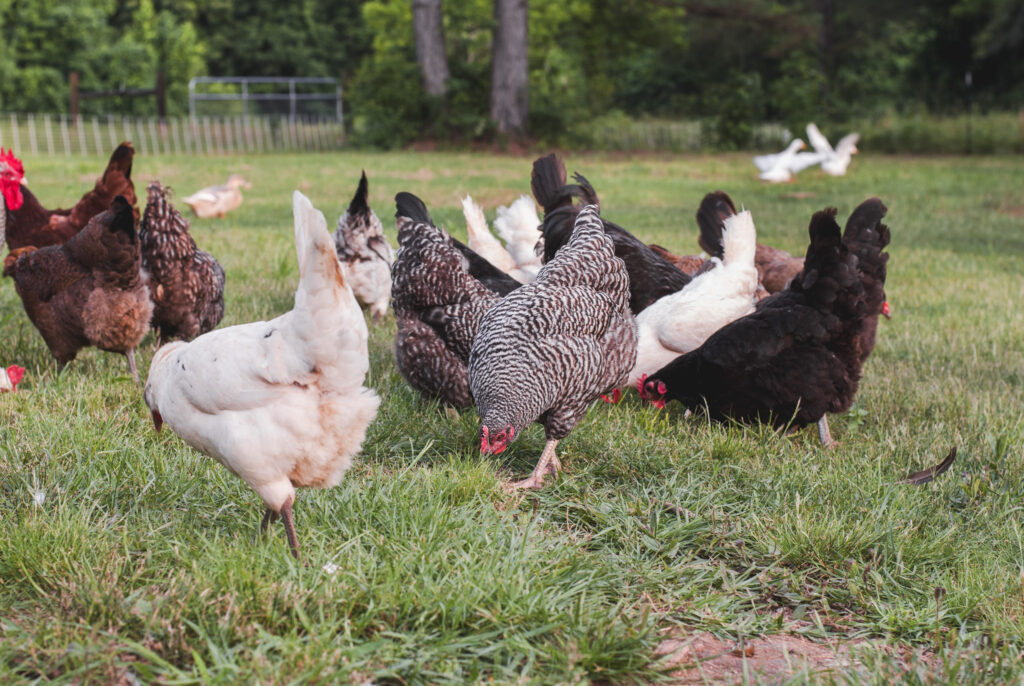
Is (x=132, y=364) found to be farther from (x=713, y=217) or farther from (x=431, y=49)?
(x=431, y=49)

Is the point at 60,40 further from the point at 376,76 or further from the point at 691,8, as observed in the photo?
the point at 691,8

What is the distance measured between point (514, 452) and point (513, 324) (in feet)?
2.20

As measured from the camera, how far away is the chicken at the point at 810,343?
4199mm

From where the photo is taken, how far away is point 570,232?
15.1ft

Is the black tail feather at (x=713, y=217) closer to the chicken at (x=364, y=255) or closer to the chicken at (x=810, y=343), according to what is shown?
the chicken at (x=810, y=343)

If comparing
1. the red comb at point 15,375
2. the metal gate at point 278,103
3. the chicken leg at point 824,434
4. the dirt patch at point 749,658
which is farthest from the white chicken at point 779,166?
the metal gate at point 278,103

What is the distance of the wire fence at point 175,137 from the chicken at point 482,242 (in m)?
19.3

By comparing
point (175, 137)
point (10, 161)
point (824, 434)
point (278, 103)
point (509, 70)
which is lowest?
point (824, 434)

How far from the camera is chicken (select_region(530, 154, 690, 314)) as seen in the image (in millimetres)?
4586

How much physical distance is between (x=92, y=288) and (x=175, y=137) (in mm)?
22119

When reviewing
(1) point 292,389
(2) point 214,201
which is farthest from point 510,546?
(2) point 214,201

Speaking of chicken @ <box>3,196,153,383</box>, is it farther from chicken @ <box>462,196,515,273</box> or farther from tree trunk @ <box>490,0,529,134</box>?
tree trunk @ <box>490,0,529,134</box>

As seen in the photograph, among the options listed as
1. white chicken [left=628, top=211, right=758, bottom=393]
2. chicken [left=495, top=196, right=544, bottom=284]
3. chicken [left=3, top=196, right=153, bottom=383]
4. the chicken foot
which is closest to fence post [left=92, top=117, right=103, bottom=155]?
chicken [left=495, top=196, right=544, bottom=284]

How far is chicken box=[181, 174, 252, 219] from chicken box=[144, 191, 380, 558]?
8.88 m
